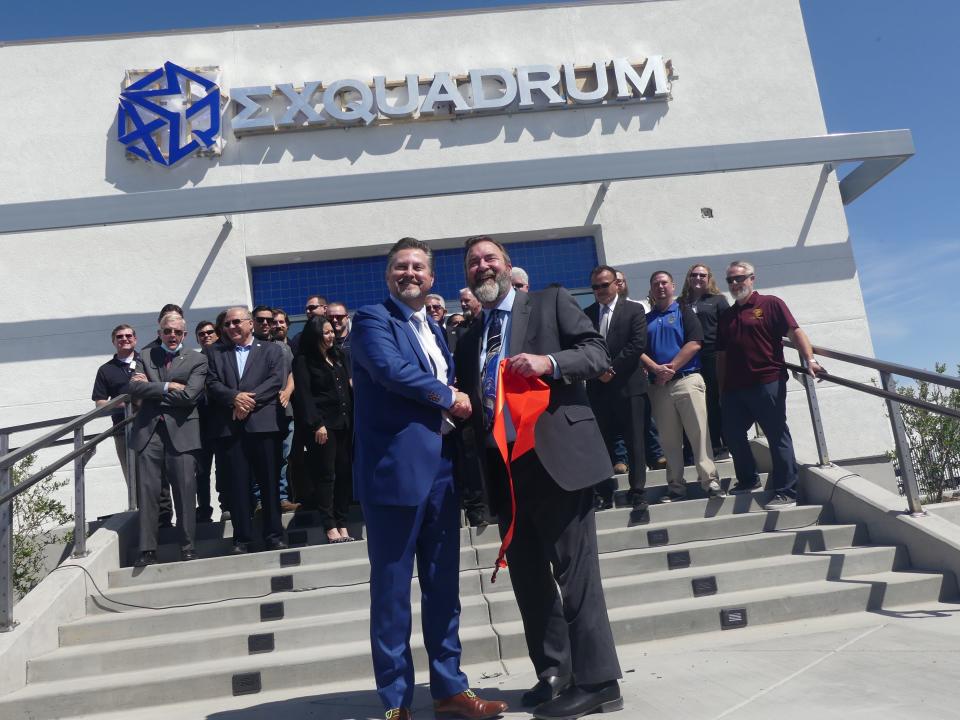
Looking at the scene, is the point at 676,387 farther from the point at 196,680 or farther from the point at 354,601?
the point at 196,680

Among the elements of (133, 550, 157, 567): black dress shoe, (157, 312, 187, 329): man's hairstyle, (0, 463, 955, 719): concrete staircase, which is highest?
(157, 312, 187, 329): man's hairstyle

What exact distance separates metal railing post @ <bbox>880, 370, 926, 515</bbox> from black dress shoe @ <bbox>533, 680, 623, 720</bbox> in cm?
289

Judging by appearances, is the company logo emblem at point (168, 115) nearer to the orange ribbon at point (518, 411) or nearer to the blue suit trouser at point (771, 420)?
the blue suit trouser at point (771, 420)

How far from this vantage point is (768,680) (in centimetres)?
298

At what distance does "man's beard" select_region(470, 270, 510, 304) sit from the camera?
10.2ft

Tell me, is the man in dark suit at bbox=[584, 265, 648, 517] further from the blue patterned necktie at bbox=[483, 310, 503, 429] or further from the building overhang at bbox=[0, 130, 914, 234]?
the building overhang at bbox=[0, 130, 914, 234]

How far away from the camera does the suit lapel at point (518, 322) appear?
3.06m

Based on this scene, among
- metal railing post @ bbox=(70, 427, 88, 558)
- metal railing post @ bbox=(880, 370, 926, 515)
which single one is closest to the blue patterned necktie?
metal railing post @ bbox=(880, 370, 926, 515)

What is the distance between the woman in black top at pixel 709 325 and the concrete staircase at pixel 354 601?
1187 millimetres

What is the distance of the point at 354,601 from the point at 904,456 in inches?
142

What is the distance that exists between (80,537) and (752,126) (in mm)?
8797

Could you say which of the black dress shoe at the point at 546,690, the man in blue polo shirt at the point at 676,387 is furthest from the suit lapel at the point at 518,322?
the man in blue polo shirt at the point at 676,387

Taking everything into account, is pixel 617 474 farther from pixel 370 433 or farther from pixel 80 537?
pixel 80 537

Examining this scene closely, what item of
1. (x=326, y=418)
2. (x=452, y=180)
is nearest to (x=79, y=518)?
(x=326, y=418)
